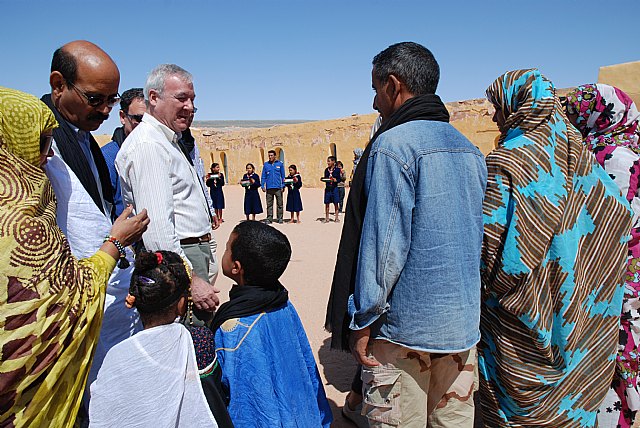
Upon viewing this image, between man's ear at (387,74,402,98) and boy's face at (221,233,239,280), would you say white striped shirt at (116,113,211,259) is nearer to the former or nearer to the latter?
boy's face at (221,233,239,280)

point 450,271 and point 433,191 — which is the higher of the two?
point 433,191

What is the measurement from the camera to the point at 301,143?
2662 centimetres

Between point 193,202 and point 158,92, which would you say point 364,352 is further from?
point 158,92

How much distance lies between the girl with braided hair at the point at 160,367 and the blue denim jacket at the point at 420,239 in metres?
0.66

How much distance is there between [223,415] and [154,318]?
20.0 inches

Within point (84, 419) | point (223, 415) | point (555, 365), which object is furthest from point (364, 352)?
point (84, 419)

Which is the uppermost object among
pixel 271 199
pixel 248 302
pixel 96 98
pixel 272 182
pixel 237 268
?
pixel 96 98

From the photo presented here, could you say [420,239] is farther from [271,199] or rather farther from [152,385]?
[271,199]

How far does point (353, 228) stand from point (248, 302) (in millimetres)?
614

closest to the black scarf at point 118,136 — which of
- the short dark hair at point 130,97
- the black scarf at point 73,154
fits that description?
the short dark hair at point 130,97

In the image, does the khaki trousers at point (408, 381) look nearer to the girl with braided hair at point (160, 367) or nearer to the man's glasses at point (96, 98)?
the girl with braided hair at point (160, 367)

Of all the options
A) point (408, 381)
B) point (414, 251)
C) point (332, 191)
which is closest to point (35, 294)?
point (414, 251)

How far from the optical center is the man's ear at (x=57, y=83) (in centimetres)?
197

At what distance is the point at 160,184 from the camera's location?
7.52 feet
